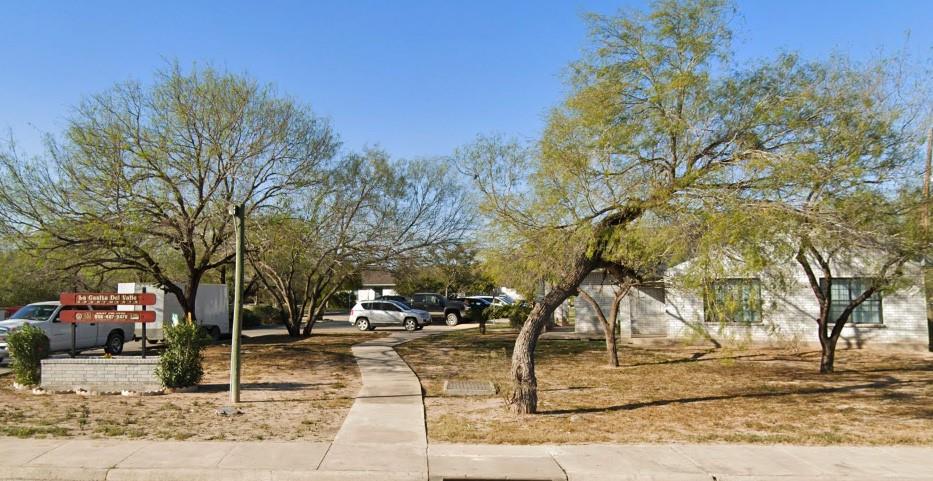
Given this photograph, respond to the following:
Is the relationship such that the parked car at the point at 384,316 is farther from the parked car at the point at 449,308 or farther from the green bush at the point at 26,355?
the green bush at the point at 26,355

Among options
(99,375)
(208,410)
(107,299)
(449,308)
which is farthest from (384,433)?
(449,308)

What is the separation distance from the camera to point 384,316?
3291 centimetres

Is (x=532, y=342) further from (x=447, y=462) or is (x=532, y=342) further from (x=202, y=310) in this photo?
(x=202, y=310)

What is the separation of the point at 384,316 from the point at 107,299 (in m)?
20.4

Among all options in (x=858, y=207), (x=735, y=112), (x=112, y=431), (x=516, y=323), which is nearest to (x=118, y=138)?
(x=112, y=431)

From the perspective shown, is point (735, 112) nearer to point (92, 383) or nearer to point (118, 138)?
point (92, 383)

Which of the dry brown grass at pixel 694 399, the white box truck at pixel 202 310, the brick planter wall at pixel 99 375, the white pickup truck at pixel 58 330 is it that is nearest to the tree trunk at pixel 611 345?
the dry brown grass at pixel 694 399

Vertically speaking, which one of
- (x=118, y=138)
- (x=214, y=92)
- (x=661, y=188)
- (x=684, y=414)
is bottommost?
(x=684, y=414)

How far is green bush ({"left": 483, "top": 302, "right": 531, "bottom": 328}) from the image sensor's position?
80.8 ft

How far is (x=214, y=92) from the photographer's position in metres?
16.7

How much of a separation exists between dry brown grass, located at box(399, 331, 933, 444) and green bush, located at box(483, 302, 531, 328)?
10.4 feet

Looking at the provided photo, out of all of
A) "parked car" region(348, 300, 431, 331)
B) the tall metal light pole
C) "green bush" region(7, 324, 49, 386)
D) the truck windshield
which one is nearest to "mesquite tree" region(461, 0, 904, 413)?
the tall metal light pole

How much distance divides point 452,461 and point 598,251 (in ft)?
14.8

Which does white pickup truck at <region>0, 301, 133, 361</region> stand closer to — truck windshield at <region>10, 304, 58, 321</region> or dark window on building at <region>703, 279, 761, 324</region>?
truck windshield at <region>10, 304, 58, 321</region>
